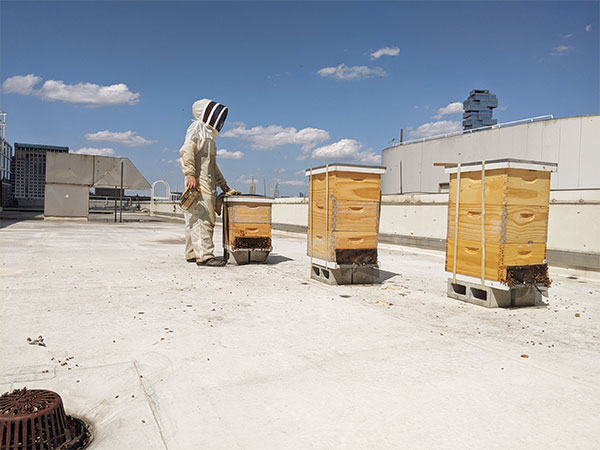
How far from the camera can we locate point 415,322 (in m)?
4.80

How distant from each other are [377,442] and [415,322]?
2.58 metres

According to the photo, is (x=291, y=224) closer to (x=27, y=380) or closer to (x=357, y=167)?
(x=357, y=167)

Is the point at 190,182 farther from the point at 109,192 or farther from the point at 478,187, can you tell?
the point at 109,192

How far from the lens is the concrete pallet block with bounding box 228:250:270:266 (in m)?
8.95

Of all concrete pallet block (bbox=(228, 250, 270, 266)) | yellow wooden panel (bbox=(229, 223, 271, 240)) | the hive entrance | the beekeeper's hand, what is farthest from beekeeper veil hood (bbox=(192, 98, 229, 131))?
the hive entrance

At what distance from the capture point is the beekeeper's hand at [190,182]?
834 cm

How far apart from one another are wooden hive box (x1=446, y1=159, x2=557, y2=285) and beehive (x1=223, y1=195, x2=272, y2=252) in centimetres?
414

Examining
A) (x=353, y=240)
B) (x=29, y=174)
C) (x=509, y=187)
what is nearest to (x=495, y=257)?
(x=509, y=187)

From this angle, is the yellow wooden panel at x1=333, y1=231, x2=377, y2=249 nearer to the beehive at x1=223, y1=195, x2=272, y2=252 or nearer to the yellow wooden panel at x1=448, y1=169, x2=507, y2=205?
the yellow wooden panel at x1=448, y1=169, x2=507, y2=205

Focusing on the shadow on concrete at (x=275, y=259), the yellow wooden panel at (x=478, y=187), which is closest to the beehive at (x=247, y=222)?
the shadow on concrete at (x=275, y=259)

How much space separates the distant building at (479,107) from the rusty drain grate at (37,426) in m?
77.2

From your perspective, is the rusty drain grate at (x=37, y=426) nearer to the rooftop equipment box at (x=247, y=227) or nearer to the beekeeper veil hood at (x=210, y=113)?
the rooftop equipment box at (x=247, y=227)

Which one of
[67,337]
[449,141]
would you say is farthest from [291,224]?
[449,141]

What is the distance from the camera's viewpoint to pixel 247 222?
8906mm
